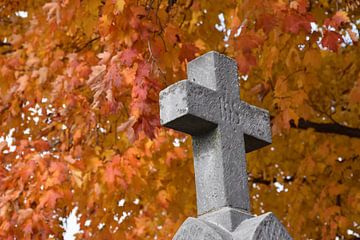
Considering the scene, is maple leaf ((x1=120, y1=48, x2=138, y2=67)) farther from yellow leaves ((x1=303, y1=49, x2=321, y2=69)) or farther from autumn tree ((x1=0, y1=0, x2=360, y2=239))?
yellow leaves ((x1=303, y1=49, x2=321, y2=69))

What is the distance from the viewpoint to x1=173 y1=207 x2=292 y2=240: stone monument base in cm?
297

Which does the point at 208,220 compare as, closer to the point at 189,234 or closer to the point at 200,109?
the point at 189,234

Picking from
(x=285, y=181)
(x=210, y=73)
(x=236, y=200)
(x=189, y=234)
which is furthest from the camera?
(x=285, y=181)

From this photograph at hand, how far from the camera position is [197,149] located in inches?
130

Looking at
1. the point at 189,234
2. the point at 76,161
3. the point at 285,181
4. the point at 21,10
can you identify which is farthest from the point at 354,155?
the point at 189,234

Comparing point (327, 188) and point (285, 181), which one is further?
point (285, 181)

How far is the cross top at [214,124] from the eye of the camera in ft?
10.5

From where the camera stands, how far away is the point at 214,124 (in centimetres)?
329

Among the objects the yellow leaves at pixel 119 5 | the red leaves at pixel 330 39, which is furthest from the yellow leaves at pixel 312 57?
the yellow leaves at pixel 119 5

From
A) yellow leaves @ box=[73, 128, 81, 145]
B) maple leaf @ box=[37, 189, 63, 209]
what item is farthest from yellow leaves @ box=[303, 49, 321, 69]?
maple leaf @ box=[37, 189, 63, 209]

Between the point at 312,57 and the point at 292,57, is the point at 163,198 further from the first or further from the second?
the point at 312,57

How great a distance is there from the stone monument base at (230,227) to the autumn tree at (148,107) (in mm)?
1609

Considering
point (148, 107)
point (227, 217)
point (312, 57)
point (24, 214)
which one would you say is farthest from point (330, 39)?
point (24, 214)

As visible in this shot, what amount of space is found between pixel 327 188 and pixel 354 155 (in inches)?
15.3
